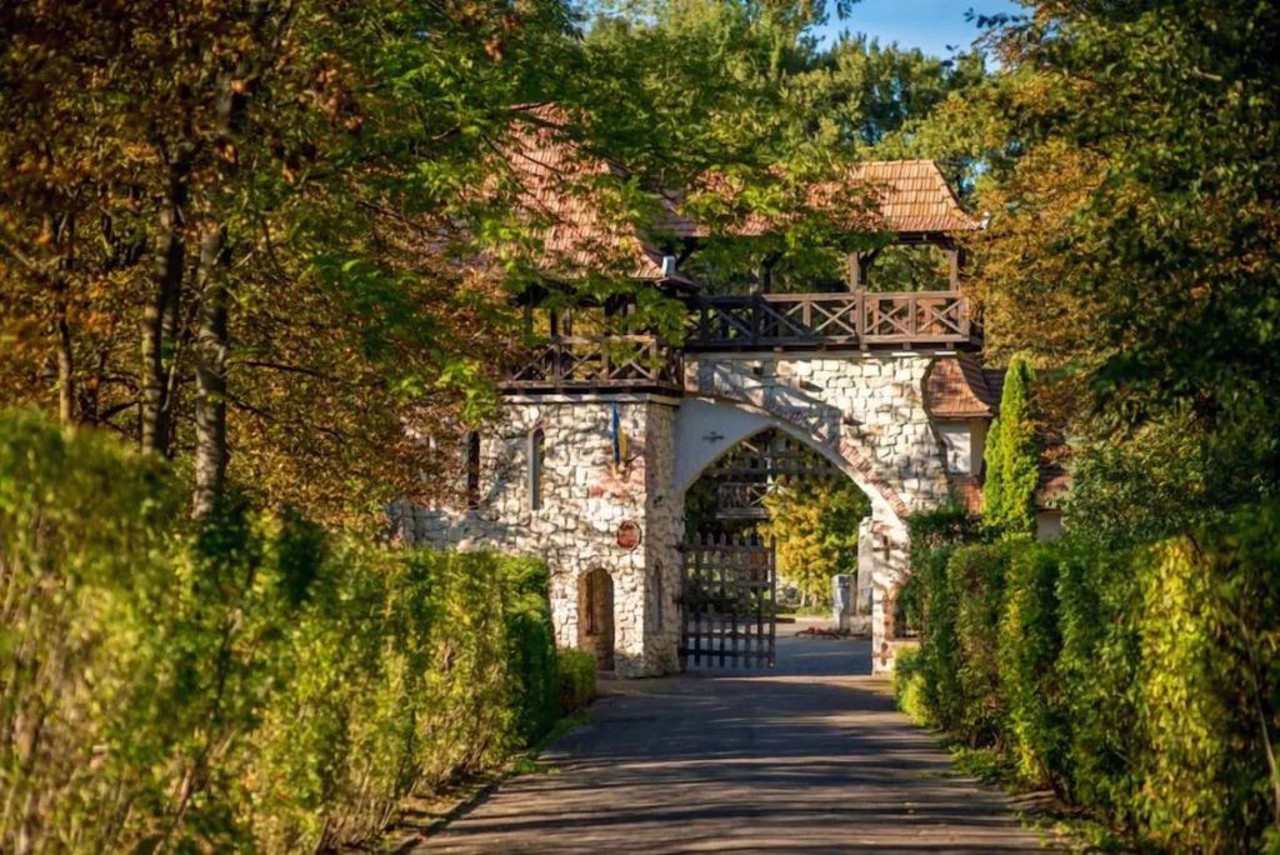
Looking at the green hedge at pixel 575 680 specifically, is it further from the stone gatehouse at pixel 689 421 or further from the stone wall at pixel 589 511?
the stone gatehouse at pixel 689 421

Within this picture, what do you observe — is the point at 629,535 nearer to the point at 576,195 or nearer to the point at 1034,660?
the point at 576,195

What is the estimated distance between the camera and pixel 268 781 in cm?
1027

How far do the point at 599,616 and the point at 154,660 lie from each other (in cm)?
3082

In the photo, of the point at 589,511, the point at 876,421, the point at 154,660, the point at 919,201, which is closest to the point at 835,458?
the point at 876,421

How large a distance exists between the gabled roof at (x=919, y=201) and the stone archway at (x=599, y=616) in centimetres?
798

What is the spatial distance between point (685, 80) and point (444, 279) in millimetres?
3561

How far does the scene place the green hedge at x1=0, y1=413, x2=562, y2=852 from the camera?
24.1ft

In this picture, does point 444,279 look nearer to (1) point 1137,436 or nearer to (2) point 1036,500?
(1) point 1137,436

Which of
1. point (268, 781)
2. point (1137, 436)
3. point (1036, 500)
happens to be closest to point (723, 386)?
point (1036, 500)

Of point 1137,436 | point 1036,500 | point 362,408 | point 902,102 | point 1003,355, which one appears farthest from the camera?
point 902,102

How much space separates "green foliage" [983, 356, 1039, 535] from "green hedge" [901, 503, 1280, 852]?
20754mm

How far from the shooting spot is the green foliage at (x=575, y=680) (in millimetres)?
26734

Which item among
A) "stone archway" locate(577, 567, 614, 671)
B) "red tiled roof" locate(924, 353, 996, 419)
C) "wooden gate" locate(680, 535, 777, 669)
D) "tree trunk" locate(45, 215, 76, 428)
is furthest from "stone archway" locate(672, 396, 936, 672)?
"tree trunk" locate(45, 215, 76, 428)

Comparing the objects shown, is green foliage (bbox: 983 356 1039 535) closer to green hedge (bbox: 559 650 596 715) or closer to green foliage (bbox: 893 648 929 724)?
green foliage (bbox: 893 648 929 724)
